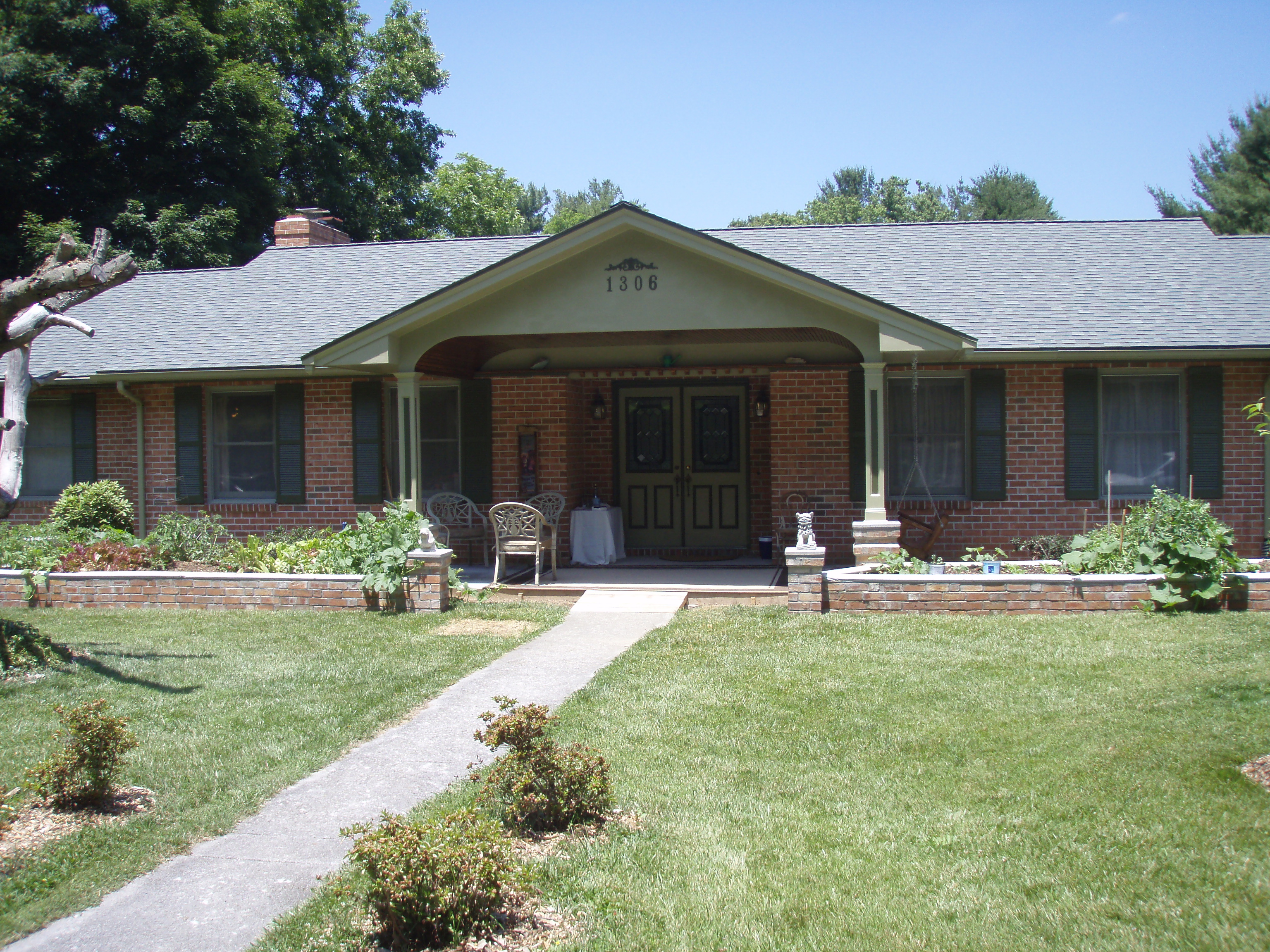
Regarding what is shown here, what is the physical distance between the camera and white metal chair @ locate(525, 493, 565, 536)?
1271cm

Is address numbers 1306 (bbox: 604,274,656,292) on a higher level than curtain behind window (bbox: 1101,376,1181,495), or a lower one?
higher

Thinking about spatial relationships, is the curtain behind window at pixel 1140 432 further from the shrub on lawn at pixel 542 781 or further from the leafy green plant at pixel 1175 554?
the shrub on lawn at pixel 542 781

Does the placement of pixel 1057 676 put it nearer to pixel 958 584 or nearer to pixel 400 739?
pixel 958 584

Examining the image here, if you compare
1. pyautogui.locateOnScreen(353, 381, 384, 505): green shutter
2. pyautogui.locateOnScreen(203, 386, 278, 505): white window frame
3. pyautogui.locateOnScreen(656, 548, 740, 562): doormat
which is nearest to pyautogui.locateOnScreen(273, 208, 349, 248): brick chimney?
pyautogui.locateOnScreen(203, 386, 278, 505): white window frame

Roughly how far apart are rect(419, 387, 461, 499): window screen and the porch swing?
559 centimetres

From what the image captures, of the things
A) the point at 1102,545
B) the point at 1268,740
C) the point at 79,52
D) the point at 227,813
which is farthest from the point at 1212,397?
the point at 79,52

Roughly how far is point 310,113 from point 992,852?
29898 millimetres

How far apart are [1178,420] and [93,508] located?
1298 centimetres

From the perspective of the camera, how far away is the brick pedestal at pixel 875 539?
1018 cm

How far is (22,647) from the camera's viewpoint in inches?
296

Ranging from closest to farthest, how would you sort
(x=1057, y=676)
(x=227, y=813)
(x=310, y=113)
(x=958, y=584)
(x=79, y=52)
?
(x=227, y=813), (x=1057, y=676), (x=958, y=584), (x=79, y=52), (x=310, y=113)

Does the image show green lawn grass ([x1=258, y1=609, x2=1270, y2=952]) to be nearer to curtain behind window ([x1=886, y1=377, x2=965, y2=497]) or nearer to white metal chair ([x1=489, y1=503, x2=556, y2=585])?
white metal chair ([x1=489, y1=503, x2=556, y2=585])

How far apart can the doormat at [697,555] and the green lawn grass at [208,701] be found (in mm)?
3444

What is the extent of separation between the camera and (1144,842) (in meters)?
4.30
